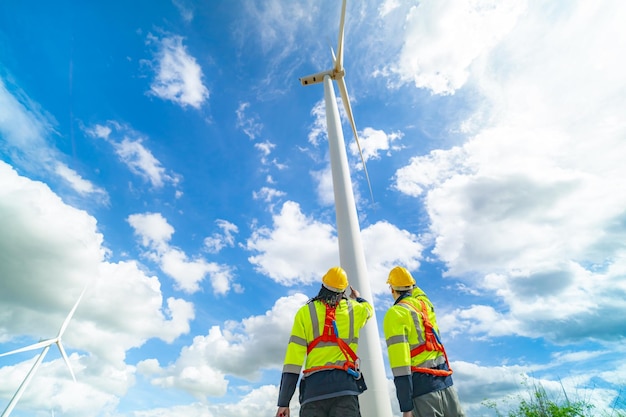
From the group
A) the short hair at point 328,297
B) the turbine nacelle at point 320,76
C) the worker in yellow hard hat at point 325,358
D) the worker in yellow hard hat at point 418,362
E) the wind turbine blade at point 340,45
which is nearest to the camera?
the worker in yellow hard hat at point 418,362

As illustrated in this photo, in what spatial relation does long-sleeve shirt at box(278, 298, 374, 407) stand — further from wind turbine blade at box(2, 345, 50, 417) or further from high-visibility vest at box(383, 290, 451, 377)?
wind turbine blade at box(2, 345, 50, 417)

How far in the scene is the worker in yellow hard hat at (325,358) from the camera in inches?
245

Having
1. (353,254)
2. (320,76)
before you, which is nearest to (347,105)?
(320,76)

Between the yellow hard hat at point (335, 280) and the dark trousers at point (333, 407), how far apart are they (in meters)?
1.93

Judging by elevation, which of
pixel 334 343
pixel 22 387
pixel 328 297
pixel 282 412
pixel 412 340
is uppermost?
pixel 22 387

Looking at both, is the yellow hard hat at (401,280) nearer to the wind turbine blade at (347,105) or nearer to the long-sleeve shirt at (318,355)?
the long-sleeve shirt at (318,355)

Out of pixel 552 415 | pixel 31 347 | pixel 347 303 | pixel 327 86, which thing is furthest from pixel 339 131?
pixel 31 347

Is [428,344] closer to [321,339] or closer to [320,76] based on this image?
[321,339]

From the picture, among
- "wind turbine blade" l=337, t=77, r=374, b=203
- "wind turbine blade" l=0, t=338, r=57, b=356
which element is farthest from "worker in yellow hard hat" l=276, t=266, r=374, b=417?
"wind turbine blade" l=0, t=338, r=57, b=356

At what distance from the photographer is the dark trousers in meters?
6.15

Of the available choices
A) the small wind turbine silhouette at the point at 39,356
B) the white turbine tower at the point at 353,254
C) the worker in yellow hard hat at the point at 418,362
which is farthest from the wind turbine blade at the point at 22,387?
the worker in yellow hard hat at the point at 418,362

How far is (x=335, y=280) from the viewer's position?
7.19 metres

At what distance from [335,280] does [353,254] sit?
6.69 meters

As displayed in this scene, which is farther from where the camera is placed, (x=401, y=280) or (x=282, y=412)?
(x=401, y=280)
